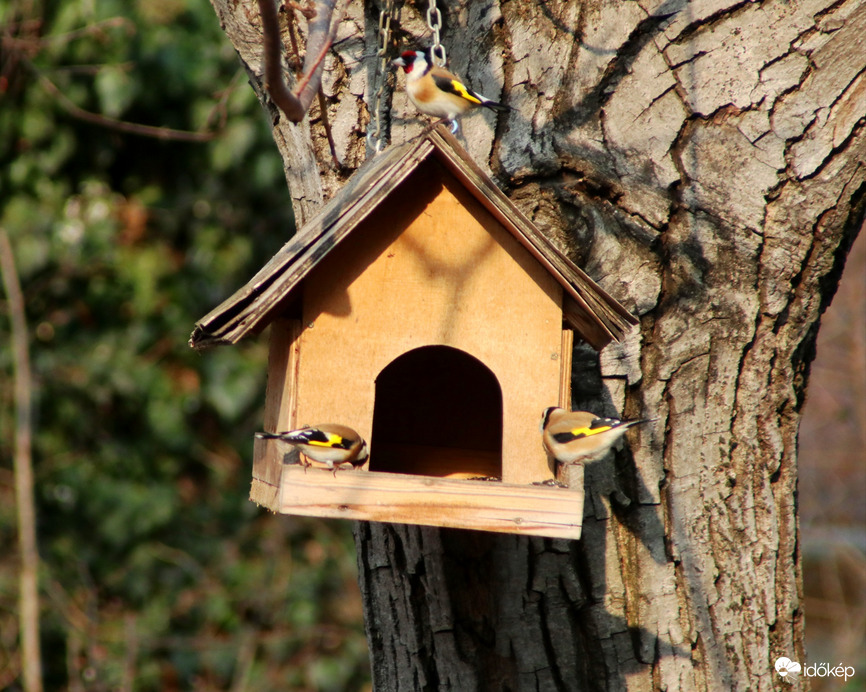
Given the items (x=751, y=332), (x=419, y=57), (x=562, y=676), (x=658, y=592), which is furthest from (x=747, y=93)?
(x=562, y=676)

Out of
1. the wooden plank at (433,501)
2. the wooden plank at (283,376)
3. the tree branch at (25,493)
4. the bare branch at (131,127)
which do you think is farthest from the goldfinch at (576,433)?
the tree branch at (25,493)

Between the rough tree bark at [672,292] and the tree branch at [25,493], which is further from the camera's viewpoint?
the tree branch at [25,493]

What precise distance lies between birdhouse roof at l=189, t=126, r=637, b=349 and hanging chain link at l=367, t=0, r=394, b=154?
370 mm

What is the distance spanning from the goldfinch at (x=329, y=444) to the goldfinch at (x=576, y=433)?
0.45m

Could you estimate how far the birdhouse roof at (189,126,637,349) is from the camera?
2.09 m

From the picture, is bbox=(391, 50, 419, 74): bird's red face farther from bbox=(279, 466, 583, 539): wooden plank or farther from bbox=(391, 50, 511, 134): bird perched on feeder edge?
bbox=(279, 466, 583, 539): wooden plank

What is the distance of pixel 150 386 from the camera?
19.2 feet

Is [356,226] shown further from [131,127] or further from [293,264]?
[131,127]

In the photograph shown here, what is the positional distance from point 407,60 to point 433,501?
1245 millimetres

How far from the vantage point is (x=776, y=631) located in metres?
2.60

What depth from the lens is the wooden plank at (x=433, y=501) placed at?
1.95 meters

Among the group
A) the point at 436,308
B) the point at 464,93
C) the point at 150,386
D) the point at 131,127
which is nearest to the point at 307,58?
the point at 464,93

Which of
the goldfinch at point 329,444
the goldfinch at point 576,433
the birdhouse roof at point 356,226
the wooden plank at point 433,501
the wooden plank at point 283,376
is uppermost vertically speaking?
the birdhouse roof at point 356,226

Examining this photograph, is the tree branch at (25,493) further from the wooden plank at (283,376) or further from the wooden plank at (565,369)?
the wooden plank at (565,369)
